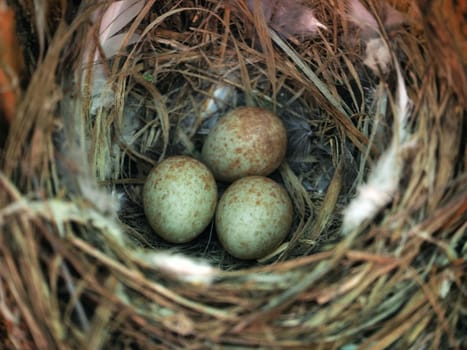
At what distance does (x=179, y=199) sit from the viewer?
135 cm

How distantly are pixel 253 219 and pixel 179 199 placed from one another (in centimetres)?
19

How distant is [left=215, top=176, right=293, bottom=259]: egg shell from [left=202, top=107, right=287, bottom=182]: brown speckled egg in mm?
80

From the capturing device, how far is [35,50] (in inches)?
44.4

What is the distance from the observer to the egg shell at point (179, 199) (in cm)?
135

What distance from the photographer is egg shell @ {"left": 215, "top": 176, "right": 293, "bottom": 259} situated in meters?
1.33

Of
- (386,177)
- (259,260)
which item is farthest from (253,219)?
(386,177)

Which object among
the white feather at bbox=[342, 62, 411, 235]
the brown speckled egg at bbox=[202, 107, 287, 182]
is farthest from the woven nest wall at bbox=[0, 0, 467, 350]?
the brown speckled egg at bbox=[202, 107, 287, 182]

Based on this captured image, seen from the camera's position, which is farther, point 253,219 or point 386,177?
point 253,219

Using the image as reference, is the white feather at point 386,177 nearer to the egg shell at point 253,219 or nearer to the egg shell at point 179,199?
the egg shell at point 253,219

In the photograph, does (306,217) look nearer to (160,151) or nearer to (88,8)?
(160,151)

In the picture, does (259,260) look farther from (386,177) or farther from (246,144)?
(386,177)

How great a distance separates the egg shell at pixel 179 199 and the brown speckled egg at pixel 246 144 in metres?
0.08

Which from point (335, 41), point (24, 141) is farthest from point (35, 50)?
point (335, 41)

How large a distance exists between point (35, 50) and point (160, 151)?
525 millimetres
